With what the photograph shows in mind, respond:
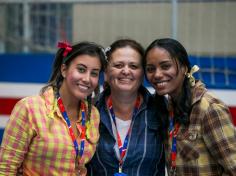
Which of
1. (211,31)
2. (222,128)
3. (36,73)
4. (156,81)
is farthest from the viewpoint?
(36,73)

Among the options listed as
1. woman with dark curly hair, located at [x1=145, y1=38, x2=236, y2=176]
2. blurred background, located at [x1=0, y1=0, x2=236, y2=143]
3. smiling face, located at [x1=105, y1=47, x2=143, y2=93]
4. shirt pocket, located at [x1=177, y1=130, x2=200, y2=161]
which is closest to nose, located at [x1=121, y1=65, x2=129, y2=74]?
smiling face, located at [x1=105, y1=47, x2=143, y2=93]

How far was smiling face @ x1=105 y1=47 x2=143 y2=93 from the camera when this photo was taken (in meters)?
3.07

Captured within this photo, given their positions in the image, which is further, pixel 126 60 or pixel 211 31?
pixel 211 31

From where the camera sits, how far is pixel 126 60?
3100 millimetres

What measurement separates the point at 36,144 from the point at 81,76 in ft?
1.71

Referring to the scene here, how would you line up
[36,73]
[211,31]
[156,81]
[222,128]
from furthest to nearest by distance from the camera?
[36,73] → [211,31] → [156,81] → [222,128]

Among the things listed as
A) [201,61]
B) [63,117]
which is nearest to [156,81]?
[63,117]

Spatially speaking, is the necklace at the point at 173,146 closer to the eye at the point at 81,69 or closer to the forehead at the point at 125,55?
the forehead at the point at 125,55

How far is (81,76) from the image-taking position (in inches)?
110

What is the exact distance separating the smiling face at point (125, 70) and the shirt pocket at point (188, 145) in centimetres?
53

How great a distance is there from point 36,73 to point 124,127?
2.09 m

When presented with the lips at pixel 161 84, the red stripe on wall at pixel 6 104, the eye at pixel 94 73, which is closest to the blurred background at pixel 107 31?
the red stripe on wall at pixel 6 104

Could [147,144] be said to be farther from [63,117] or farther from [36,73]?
[36,73]

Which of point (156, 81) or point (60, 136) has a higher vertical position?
point (156, 81)
